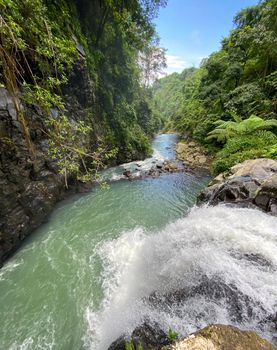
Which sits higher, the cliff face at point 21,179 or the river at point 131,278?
the cliff face at point 21,179

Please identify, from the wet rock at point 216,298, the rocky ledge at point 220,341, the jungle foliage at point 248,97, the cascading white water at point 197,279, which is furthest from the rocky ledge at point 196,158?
the rocky ledge at point 220,341

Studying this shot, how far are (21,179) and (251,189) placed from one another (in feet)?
21.7

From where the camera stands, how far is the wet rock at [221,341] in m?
1.55

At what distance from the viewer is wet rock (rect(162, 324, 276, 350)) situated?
1.55 meters

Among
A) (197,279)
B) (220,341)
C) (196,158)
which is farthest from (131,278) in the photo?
(196,158)

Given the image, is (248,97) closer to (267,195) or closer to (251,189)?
(251,189)

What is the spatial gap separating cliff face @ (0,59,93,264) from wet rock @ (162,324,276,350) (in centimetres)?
463

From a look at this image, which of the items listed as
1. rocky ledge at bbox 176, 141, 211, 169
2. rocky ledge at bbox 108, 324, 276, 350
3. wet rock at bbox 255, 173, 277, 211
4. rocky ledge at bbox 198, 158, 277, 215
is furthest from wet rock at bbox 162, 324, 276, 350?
rocky ledge at bbox 176, 141, 211, 169

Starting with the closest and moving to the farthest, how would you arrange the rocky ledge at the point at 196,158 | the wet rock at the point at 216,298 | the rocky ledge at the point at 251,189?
the wet rock at the point at 216,298
the rocky ledge at the point at 251,189
the rocky ledge at the point at 196,158

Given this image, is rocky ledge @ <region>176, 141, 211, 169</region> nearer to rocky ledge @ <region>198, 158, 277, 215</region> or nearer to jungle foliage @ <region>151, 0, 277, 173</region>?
jungle foliage @ <region>151, 0, 277, 173</region>

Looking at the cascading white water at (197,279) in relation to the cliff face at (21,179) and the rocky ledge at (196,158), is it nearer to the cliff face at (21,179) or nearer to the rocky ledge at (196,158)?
the cliff face at (21,179)

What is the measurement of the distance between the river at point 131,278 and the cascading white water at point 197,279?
15 millimetres

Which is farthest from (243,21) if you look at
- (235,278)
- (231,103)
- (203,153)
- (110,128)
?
(235,278)

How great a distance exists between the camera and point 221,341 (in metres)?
1.61
